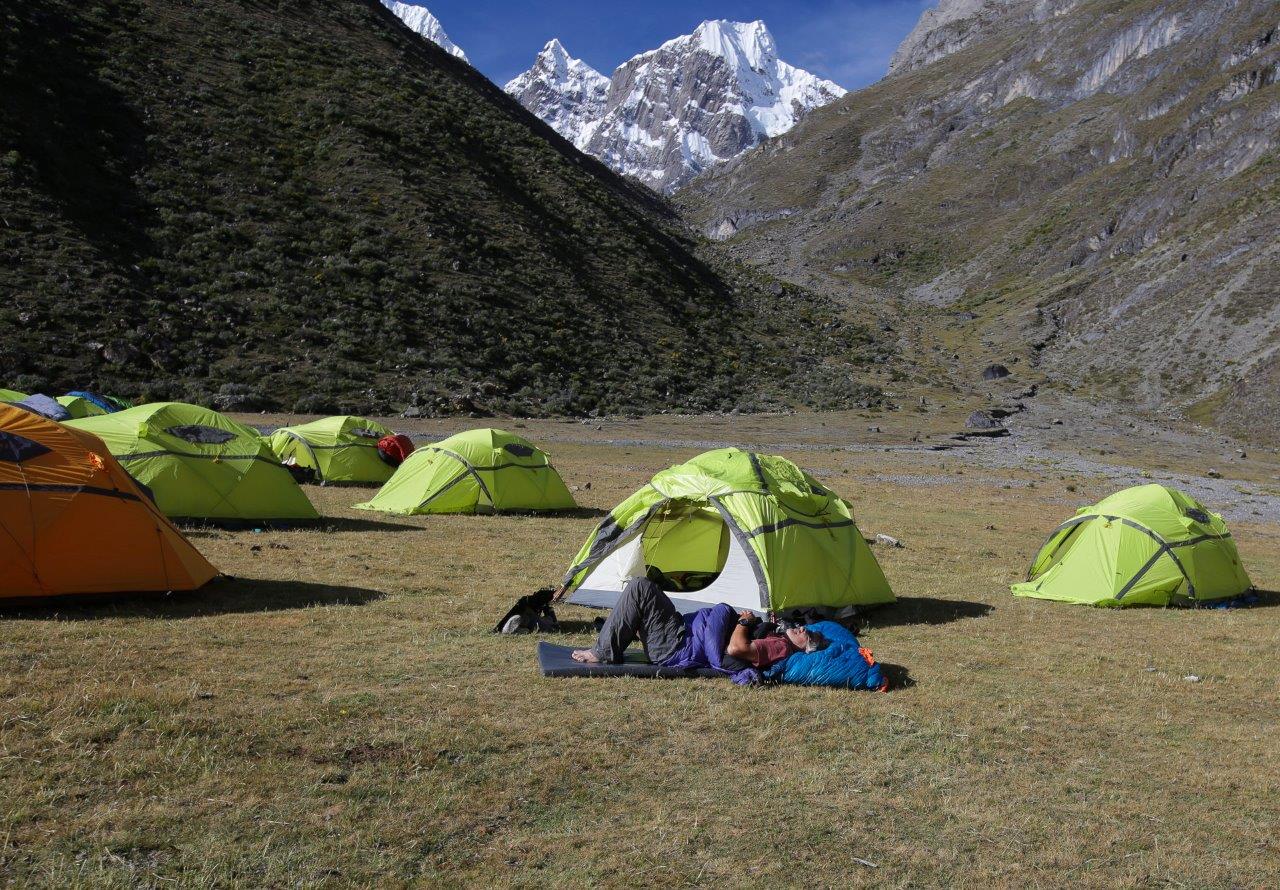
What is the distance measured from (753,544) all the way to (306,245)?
1785 inches

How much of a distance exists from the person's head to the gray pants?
3.79ft

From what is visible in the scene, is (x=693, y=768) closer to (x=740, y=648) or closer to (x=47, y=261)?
(x=740, y=648)

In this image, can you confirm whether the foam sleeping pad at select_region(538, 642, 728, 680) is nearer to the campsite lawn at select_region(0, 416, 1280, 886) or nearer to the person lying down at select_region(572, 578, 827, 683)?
the person lying down at select_region(572, 578, 827, 683)

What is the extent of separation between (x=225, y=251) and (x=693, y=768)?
48555mm

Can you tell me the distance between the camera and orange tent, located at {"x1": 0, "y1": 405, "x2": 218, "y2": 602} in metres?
9.84

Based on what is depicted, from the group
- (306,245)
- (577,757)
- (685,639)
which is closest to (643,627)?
(685,639)

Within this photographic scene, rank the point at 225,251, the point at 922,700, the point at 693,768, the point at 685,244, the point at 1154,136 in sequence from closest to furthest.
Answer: the point at 693,768 → the point at 922,700 → the point at 225,251 → the point at 685,244 → the point at 1154,136

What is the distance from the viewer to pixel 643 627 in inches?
379

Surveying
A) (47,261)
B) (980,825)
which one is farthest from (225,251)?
(980,825)

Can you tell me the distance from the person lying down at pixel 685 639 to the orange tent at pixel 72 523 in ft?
18.0

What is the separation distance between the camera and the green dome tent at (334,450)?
24.2 m

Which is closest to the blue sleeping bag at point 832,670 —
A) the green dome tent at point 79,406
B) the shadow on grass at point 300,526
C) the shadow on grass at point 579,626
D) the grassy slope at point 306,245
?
the shadow on grass at point 579,626

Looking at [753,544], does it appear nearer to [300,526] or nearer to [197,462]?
[300,526]

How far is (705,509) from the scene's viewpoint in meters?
14.1
